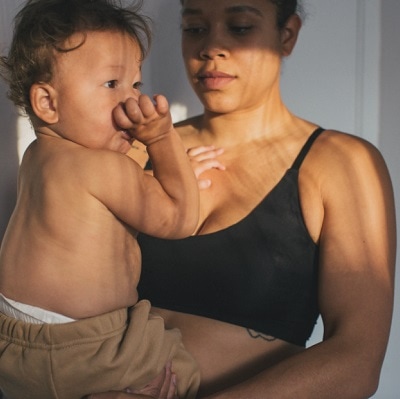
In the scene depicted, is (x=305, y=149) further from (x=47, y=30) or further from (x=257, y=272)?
(x=47, y=30)

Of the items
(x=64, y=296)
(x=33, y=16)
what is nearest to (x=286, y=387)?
(x=64, y=296)

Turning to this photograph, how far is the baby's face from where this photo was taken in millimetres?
1118

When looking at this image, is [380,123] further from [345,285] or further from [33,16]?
[33,16]

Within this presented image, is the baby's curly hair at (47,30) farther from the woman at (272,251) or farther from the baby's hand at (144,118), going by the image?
the woman at (272,251)

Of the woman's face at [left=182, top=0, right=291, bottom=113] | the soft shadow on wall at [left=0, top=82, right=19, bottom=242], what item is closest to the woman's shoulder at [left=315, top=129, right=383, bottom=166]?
the woman's face at [left=182, top=0, right=291, bottom=113]

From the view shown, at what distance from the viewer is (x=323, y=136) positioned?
1466mm

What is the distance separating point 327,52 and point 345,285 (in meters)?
0.87

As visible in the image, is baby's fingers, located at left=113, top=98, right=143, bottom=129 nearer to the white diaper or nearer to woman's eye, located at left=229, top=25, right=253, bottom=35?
the white diaper

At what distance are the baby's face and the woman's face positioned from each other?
35 cm

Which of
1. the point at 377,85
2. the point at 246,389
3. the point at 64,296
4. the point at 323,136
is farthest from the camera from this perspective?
the point at 377,85

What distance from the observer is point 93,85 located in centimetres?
112

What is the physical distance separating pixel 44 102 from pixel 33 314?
1.05 ft

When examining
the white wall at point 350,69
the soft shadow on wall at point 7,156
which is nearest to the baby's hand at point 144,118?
the soft shadow on wall at point 7,156

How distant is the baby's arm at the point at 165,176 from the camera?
3.75ft
